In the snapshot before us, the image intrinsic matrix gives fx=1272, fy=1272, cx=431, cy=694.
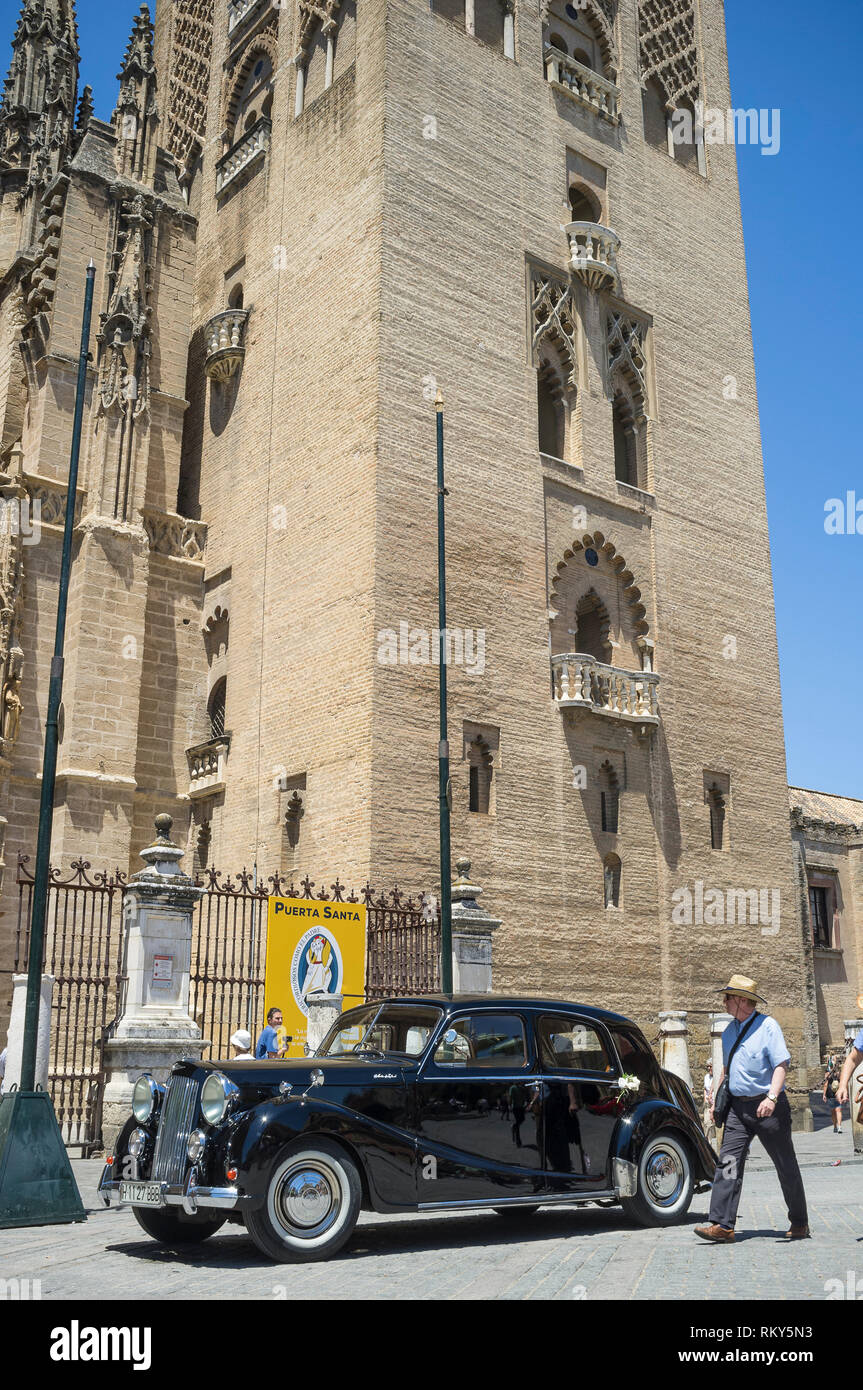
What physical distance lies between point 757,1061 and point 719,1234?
1.08 metres

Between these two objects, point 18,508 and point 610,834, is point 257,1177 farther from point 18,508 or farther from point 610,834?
point 18,508

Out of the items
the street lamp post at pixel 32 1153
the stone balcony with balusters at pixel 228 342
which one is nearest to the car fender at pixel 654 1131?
the street lamp post at pixel 32 1153

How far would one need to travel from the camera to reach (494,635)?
835 inches

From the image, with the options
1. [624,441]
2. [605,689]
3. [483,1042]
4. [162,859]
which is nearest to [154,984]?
[162,859]

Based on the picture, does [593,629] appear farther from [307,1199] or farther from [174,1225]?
[307,1199]

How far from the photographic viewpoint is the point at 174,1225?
8008 mm

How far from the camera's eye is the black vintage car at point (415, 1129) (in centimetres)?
735

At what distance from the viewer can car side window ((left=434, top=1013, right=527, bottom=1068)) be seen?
831cm

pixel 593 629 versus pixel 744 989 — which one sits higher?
pixel 593 629

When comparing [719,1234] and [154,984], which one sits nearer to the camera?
[719,1234]

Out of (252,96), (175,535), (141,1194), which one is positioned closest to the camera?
(141,1194)

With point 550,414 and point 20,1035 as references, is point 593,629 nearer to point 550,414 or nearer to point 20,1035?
point 550,414

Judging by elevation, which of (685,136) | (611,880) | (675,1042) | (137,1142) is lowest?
(137,1142)

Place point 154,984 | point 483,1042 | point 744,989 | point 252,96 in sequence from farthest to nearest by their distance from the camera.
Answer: point 252,96
point 154,984
point 744,989
point 483,1042
